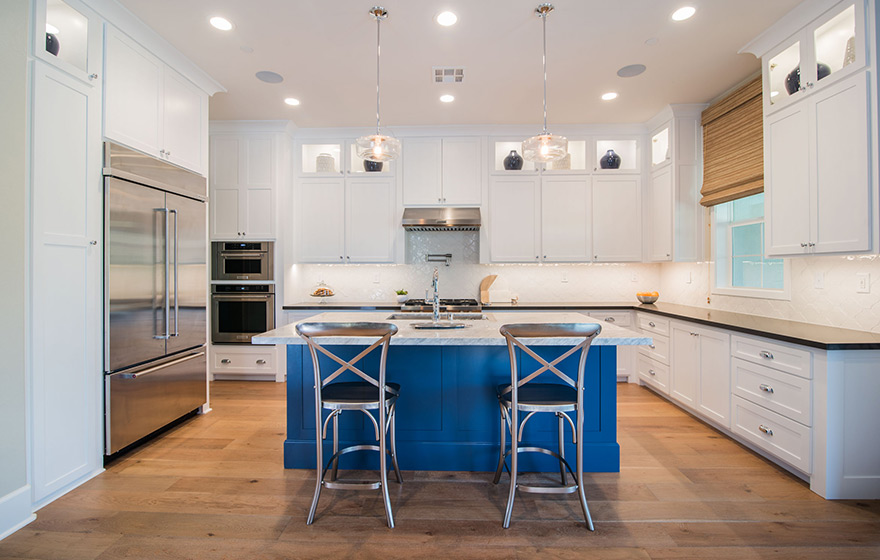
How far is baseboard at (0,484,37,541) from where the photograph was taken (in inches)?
74.6

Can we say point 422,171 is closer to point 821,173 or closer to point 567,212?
point 567,212

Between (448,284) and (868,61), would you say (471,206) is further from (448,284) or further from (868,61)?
(868,61)

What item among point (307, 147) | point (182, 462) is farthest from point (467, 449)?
point (307, 147)

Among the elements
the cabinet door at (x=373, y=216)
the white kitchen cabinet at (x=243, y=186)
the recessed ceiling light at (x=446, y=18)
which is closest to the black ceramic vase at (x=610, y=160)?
the cabinet door at (x=373, y=216)

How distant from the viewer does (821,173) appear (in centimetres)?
245

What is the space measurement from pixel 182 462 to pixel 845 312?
14.9 feet

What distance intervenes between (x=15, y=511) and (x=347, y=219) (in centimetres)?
358

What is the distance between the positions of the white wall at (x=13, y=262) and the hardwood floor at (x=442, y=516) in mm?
247

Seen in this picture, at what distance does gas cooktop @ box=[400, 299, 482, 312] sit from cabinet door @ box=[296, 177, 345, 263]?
1.03 metres

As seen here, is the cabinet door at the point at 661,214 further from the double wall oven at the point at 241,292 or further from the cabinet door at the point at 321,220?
the double wall oven at the point at 241,292

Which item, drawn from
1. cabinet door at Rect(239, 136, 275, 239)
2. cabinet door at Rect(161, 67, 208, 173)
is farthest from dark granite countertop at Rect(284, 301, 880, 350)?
cabinet door at Rect(161, 67, 208, 173)

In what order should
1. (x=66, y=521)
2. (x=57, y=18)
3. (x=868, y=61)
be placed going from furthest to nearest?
(x=57, y=18), (x=868, y=61), (x=66, y=521)

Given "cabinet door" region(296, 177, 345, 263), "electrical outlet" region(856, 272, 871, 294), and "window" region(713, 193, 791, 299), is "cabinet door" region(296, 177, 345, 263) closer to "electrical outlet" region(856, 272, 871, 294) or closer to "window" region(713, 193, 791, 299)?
"window" region(713, 193, 791, 299)

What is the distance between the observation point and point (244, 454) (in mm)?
2779
